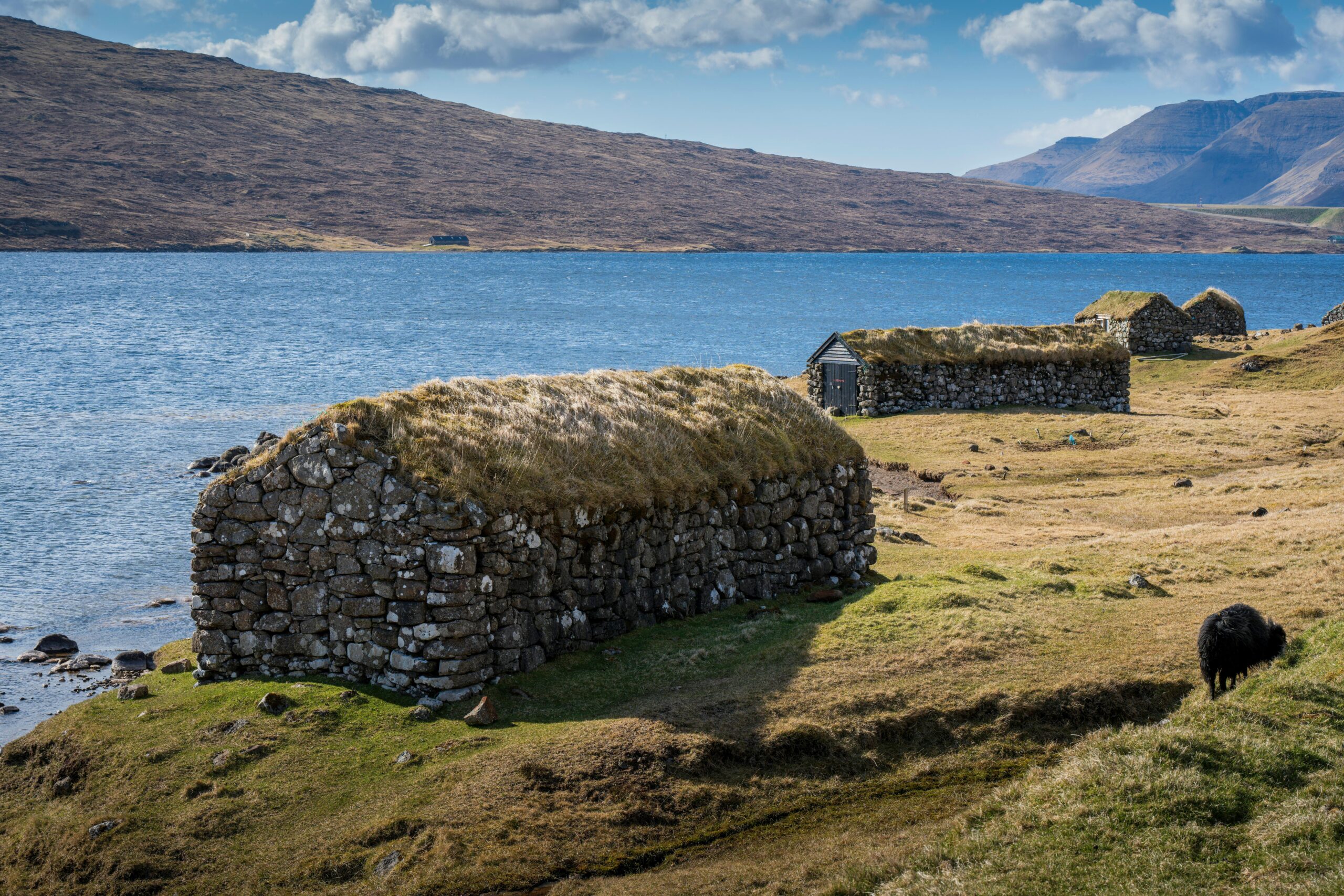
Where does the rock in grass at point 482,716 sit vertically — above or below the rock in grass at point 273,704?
below

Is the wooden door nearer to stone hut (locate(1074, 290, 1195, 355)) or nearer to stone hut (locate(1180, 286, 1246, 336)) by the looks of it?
stone hut (locate(1074, 290, 1195, 355))

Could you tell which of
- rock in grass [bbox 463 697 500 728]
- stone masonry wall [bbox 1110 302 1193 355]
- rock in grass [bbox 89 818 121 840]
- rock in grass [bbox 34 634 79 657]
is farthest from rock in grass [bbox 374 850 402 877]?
stone masonry wall [bbox 1110 302 1193 355]

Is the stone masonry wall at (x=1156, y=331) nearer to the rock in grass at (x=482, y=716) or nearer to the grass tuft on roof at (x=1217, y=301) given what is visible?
the grass tuft on roof at (x=1217, y=301)

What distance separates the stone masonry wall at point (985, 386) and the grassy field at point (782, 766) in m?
28.2

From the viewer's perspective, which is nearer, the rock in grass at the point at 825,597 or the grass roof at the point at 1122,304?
the rock in grass at the point at 825,597

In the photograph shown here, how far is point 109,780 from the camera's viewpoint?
12641 millimetres

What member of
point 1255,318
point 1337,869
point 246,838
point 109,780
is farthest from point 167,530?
point 1255,318

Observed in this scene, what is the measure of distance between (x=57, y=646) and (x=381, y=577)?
1222cm

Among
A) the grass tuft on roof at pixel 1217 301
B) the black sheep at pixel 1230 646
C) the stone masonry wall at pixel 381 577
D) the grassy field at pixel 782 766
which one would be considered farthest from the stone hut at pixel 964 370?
the black sheep at pixel 1230 646

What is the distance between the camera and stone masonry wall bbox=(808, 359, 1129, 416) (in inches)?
1868

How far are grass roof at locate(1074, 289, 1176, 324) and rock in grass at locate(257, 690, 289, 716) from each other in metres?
57.2

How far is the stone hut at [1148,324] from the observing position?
61000 mm

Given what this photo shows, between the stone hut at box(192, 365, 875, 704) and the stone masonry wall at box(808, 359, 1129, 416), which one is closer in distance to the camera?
the stone hut at box(192, 365, 875, 704)

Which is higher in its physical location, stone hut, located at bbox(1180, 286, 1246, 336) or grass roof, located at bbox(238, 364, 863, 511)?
stone hut, located at bbox(1180, 286, 1246, 336)
